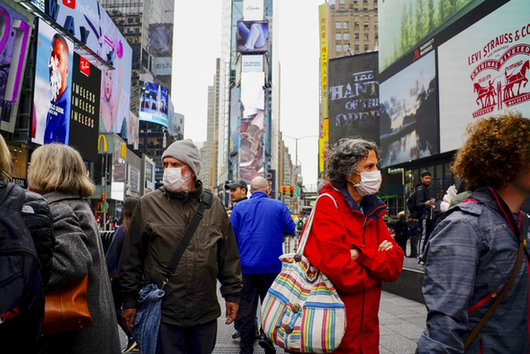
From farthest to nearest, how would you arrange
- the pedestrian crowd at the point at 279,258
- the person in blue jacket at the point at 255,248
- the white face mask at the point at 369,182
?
the person in blue jacket at the point at 255,248
the white face mask at the point at 369,182
the pedestrian crowd at the point at 279,258

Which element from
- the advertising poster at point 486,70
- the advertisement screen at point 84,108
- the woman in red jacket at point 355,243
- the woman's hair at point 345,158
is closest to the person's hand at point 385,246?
the woman in red jacket at point 355,243

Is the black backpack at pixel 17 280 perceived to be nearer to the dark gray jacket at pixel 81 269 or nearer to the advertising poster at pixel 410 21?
the dark gray jacket at pixel 81 269

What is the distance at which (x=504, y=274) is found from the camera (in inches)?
72.1

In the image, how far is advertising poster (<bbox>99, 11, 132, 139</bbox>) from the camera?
48094mm

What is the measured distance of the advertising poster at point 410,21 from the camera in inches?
829

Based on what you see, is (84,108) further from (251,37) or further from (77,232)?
(251,37)

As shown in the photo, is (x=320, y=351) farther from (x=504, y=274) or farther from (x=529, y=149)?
(x=529, y=149)

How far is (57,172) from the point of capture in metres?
2.73

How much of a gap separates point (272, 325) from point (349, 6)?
343 ft

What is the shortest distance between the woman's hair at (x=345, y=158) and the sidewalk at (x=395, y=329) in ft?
9.44

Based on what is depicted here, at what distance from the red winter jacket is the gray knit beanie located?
3.99ft

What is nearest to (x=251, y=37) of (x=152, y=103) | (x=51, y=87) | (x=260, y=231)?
(x=152, y=103)

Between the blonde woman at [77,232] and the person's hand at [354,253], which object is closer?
the blonde woman at [77,232]

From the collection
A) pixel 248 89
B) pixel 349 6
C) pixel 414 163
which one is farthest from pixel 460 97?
pixel 248 89
